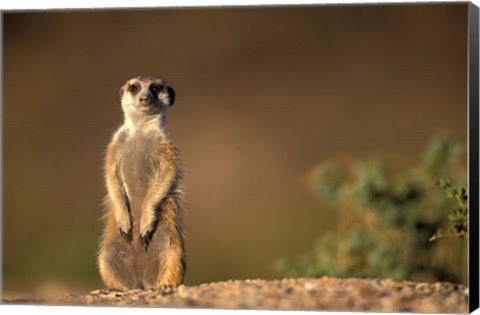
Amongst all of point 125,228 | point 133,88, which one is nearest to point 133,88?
point 133,88

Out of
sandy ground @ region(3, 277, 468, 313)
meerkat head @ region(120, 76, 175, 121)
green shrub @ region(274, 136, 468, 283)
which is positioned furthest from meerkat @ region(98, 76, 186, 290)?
green shrub @ region(274, 136, 468, 283)

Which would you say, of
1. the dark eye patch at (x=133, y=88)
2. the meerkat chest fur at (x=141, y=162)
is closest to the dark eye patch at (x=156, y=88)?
the dark eye patch at (x=133, y=88)

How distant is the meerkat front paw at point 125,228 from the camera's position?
1237 centimetres

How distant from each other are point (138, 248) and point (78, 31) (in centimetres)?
179

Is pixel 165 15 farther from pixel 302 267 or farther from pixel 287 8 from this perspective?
pixel 302 267

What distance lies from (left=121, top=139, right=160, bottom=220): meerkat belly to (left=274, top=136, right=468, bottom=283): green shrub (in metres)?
1.63

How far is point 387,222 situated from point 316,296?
232cm

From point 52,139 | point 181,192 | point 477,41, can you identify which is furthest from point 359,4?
point 52,139

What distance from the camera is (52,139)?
527 inches

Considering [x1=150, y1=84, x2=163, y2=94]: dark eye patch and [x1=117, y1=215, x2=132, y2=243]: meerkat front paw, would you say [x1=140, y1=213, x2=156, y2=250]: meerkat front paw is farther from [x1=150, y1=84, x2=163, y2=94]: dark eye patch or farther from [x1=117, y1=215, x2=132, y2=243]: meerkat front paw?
[x1=150, y1=84, x2=163, y2=94]: dark eye patch

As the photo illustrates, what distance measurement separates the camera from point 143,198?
12500mm

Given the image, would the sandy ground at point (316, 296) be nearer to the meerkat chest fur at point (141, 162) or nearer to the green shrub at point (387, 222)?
the meerkat chest fur at point (141, 162)

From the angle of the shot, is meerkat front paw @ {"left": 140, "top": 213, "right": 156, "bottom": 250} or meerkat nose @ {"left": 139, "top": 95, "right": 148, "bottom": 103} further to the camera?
meerkat nose @ {"left": 139, "top": 95, "right": 148, "bottom": 103}

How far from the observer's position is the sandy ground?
38.0ft
